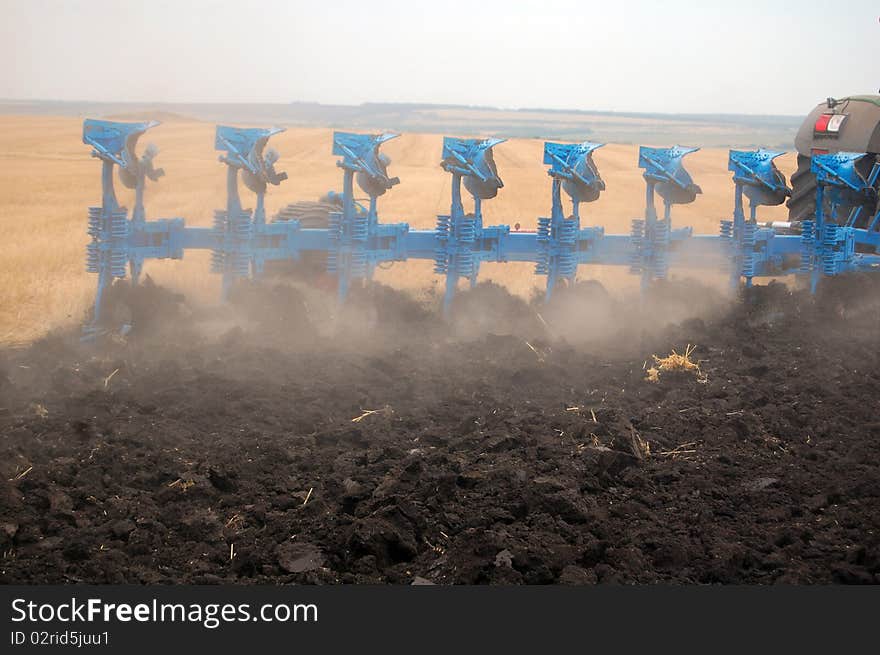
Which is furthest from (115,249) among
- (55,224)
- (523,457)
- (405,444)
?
(55,224)

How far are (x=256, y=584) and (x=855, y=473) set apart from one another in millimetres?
3916

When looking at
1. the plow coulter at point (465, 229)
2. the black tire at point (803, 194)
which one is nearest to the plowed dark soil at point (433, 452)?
the plow coulter at point (465, 229)

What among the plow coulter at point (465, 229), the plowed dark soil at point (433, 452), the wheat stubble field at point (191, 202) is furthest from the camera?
the wheat stubble field at point (191, 202)

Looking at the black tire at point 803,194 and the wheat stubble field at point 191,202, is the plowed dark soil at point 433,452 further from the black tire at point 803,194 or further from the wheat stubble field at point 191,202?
the black tire at point 803,194

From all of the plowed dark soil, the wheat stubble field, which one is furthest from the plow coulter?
the wheat stubble field

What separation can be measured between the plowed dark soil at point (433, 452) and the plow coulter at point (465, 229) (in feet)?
1.64

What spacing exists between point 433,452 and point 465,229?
13.9 feet

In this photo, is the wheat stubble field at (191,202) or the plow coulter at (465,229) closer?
the plow coulter at (465,229)

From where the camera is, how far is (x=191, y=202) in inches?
854

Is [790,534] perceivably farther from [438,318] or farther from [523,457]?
[438,318]

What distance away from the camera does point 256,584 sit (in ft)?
15.8

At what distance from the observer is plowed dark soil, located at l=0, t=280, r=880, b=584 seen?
516 centimetres

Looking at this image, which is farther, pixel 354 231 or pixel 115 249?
pixel 354 231

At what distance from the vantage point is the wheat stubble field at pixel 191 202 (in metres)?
12.0
